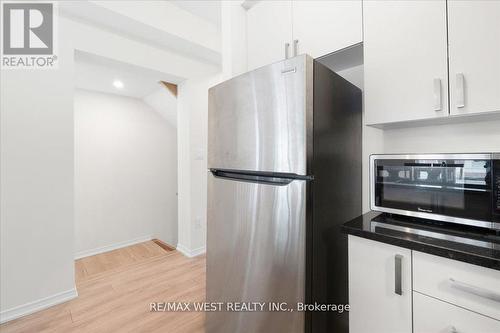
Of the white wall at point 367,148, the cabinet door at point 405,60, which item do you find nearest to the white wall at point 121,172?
the white wall at point 367,148

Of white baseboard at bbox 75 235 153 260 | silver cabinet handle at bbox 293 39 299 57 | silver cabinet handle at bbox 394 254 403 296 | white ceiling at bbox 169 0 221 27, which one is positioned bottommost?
white baseboard at bbox 75 235 153 260

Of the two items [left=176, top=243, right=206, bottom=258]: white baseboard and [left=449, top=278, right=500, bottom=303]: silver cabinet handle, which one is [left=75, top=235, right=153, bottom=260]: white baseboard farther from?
[left=449, top=278, right=500, bottom=303]: silver cabinet handle

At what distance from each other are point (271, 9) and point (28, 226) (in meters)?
2.43

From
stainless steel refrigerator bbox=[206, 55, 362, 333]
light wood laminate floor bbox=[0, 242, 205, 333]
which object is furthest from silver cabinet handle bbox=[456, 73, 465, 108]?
light wood laminate floor bbox=[0, 242, 205, 333]

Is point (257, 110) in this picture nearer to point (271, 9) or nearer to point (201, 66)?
point (271, 9)

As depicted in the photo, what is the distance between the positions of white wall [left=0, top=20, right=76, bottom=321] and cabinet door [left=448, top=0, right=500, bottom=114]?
2586 mm

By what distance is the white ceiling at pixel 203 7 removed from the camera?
2.29m

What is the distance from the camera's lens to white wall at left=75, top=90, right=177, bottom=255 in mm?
3400

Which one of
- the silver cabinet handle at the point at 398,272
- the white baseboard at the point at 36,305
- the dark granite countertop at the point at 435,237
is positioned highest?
the dark granite countertop at the point at 435,237

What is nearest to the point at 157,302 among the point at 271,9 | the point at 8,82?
the point at 8,82

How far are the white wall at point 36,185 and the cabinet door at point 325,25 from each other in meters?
1.90

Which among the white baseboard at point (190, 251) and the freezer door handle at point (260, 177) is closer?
the freezer door handle at point (260, 177)

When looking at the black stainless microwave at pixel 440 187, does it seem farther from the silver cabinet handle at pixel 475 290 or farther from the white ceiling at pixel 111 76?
the white ceiling at pixel 111 76

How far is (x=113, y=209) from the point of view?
3664 millimetres
